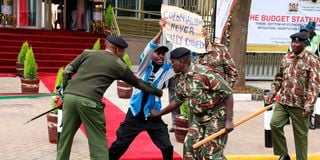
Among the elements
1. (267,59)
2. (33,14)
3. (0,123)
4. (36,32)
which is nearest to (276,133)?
(0,123)

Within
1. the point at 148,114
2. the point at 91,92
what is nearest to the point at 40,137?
the point at 148,114

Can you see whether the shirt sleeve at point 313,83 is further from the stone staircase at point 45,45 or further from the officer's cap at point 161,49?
the stone staircase at point 45,45

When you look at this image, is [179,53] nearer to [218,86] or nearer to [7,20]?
[218,86]

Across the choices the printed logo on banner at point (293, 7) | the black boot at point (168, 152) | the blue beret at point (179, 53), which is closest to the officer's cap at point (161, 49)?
the blue beret at point (179, 53)

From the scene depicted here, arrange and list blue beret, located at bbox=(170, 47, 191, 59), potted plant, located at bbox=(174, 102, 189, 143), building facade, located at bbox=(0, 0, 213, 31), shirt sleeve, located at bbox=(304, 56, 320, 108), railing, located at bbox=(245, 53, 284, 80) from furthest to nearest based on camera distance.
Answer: building facade, located at bbox=(0, 0, 213, 31) → railing, located at bbox=(245, 53, 284, 80) → potted plant, located at bbox=(174, 102, 189, 143) → shirt sleeve, located at bbox=(304, 56, 320, 108) → blue beret, located at bbox=(170, 47, 191, 59)

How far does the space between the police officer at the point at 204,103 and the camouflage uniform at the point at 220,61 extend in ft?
3.19

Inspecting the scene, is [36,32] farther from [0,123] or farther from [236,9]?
[0,123]

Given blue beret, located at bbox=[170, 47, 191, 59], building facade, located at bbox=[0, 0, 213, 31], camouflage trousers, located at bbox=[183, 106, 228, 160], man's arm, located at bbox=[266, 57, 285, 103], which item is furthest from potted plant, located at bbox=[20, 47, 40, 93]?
camouflage trousers, located at bbox=[183, 106, 228, 160]

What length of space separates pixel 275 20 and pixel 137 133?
10.5 m

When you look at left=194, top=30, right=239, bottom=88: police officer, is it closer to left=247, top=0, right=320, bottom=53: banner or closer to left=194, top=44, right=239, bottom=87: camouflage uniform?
left=194, top=44, right=239, bottom=87: camouflage uniform

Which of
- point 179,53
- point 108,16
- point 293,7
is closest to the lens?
point 179,53

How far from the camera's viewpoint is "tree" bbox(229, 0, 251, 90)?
1188cm

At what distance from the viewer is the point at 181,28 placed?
217 inches

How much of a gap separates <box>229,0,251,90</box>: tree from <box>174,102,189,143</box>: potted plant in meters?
5.23
